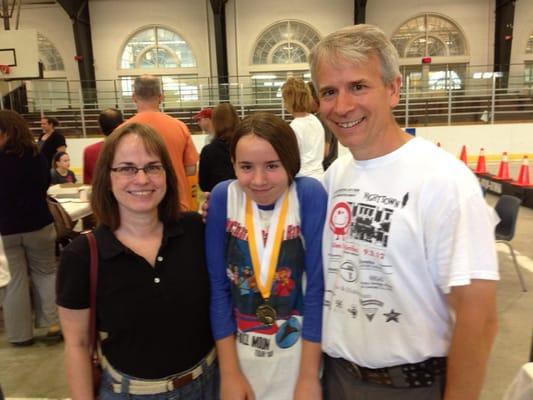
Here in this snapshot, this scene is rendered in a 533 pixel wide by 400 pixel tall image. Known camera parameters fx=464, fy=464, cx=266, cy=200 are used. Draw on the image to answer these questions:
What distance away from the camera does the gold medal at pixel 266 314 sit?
140 cm

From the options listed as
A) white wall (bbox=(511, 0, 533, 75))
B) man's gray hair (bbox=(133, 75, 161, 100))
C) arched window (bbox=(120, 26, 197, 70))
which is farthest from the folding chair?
arched window (bbox=(120, 26, 197, 70))

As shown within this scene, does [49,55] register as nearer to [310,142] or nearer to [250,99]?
[250,99]

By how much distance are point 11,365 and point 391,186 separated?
2.99 meters

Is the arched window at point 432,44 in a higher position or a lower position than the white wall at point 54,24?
lower

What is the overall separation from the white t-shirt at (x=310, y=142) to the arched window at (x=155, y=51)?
13073 mm

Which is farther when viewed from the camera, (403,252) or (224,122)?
(224,122)

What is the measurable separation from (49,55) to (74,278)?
666 inches

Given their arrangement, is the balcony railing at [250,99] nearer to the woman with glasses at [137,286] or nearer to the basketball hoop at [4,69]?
the basketball hoop at [4,69]

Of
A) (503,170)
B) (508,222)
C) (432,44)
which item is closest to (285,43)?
(432,44)

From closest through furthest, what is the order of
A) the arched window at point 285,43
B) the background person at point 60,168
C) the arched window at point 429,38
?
the background person at point 60,168
the arched window at point 429,38
the arched window at point 285,43

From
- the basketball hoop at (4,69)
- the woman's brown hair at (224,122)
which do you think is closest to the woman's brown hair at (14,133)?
the woman's brown hair at (224,122)

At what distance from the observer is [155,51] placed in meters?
15.8

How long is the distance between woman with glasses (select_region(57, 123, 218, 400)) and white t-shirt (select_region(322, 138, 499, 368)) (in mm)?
447

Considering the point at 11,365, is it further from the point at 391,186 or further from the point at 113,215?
the point at 391,186
